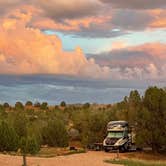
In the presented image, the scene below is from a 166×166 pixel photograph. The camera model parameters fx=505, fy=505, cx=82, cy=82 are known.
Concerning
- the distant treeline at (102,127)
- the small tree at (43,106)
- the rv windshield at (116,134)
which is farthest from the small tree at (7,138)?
the small tree at (43,106)

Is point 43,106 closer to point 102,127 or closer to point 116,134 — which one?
point 102,127

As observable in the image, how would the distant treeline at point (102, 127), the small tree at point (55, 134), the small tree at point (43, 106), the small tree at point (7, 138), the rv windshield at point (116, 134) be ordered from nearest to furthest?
the small tree at point (7, 138) → the distant treeline at point (102, 127) → the rv windshield at point (116, 134) → the small tree at point (55, 134) → the small tree at point (43, 106)

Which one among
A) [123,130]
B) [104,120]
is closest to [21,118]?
[104,120]

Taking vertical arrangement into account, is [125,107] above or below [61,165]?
above

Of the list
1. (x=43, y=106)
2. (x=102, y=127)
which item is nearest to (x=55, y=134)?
(x=102, y=127)

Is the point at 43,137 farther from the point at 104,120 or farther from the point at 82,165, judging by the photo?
the point at 82,165

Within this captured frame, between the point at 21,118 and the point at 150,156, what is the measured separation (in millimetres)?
15967

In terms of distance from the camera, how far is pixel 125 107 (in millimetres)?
56625

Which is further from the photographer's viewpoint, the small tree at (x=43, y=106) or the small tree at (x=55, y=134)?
the small tree at (x=43, y=106)

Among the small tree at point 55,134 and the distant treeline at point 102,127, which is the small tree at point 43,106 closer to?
the distant treeline at point 102,127

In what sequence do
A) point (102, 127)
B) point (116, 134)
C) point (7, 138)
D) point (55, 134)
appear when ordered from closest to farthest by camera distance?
point (7, 138), point (116, 134), point (102, 127), point (55, 134)

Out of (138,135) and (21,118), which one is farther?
(21,118)

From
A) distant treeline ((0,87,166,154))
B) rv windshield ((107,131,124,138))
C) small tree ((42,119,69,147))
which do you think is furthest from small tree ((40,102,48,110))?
rv windshield ((107,131,124,138))

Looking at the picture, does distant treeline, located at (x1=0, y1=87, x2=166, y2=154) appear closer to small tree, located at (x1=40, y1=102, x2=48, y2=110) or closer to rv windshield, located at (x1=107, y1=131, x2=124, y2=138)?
rv windshield, located at (x1=107, y1=131, x2=124, y2=138)
